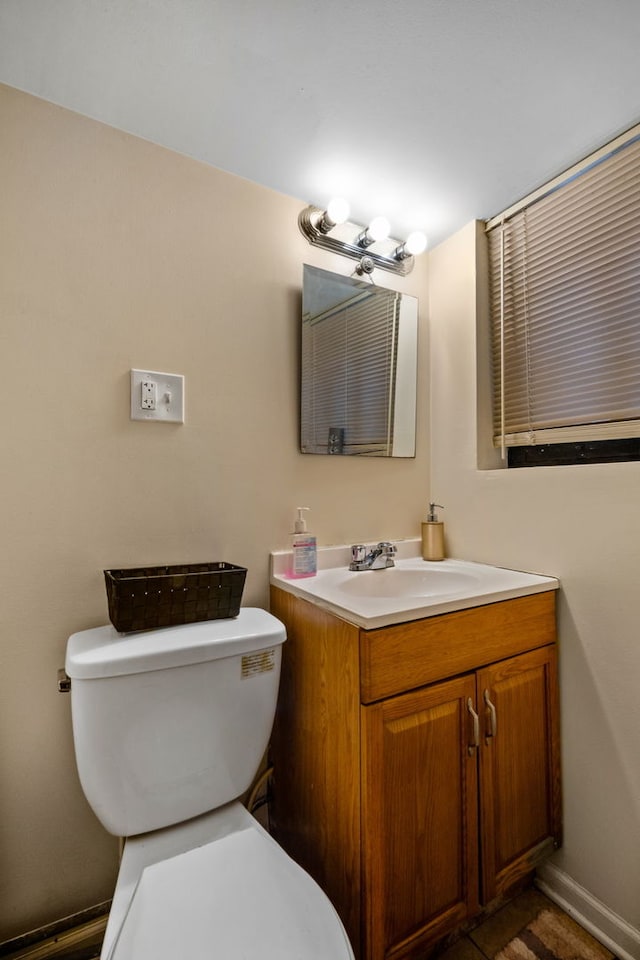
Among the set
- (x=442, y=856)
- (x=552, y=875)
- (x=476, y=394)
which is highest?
(x=476, y=394)

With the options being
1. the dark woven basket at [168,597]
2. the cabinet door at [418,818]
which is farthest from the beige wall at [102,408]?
the cabinet door at [418,818]

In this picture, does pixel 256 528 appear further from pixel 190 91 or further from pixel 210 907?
pixel 190 91

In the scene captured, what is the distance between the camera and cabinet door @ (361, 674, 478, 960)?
88 centimetres

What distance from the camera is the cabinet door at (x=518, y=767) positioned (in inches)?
41.4

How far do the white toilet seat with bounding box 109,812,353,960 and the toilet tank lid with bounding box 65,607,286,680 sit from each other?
1.18 ft

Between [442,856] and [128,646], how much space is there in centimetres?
84

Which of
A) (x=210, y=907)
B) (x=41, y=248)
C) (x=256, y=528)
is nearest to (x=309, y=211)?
(x=41, y=248)

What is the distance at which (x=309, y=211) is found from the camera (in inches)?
54.4

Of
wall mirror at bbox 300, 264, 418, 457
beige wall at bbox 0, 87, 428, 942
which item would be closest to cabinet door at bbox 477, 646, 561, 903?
beige wall at bbox 0, 87, 428, 942

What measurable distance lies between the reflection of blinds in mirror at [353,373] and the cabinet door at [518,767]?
80 centimetres

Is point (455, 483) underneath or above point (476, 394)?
underneath

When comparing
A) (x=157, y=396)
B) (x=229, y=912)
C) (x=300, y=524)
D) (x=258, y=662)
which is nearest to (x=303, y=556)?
(x=300, y=524)

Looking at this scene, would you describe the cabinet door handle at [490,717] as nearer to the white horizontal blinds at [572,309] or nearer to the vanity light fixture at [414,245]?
the white horizontal blinds at [572,309]

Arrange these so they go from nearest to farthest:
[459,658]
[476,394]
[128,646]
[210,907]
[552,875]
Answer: [210,907] → [128,646] → [459,658] → [552,875] → [476,394]
